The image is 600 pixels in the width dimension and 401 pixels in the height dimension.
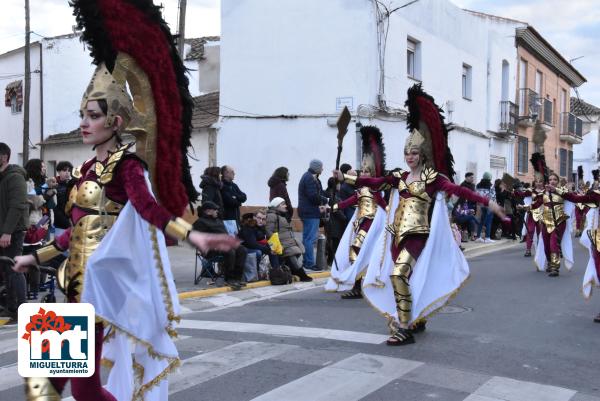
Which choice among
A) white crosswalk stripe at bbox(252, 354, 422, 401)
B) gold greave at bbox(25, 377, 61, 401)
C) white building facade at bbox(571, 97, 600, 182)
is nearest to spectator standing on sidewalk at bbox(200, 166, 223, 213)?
white crosswalk stripe at bbox(252, 354, 422, 401)

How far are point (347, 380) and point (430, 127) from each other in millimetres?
3056

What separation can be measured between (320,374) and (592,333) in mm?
3624

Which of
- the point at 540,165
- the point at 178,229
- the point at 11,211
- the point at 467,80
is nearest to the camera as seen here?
the point at 178,229

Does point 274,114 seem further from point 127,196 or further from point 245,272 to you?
point 127,196

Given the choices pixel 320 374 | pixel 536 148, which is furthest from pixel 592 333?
pixel 536 148

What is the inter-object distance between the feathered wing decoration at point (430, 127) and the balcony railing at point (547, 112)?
2991cm

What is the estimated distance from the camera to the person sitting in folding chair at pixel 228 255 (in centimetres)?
1012

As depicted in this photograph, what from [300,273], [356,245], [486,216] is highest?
[486,216]

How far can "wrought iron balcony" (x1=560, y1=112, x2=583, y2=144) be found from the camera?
40812mm

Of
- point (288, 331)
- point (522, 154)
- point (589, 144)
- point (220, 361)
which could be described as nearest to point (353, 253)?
point (288, 331)

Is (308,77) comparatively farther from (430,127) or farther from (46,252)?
(46,252)

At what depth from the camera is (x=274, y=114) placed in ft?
67.4

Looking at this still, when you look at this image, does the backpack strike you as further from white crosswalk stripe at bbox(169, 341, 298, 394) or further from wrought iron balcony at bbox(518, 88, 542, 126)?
wrought iron balcony at bbox(518, 88, 542, 126)

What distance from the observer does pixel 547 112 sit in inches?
1428
